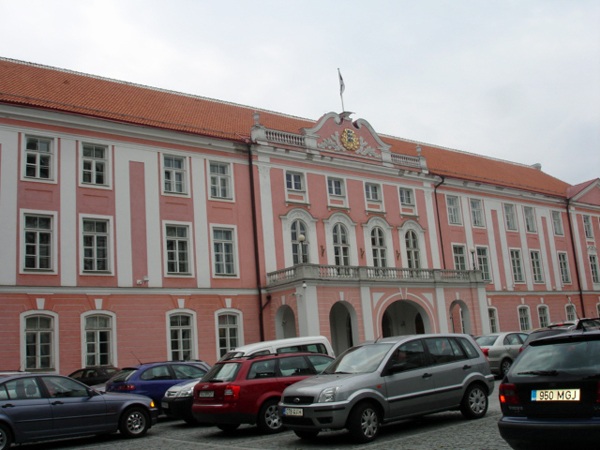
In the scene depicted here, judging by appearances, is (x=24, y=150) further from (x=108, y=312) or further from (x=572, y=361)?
(x=572, y=361)

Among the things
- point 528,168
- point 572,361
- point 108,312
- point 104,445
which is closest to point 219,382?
point 104,445

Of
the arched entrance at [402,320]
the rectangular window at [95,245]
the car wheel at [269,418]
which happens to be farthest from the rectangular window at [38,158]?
the arched entrance at [402,320]

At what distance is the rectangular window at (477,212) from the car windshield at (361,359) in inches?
1121

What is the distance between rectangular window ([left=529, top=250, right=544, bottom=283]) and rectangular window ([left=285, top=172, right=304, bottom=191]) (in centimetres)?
1898

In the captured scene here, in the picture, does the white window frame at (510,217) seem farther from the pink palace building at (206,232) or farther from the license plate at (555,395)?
the license plate at (555,395)

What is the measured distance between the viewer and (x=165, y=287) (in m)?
25.4

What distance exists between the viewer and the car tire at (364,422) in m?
10.3

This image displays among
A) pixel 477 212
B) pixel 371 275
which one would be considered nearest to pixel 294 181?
pixel 371 275

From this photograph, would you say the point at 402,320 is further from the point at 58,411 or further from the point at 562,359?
the point at 562,359

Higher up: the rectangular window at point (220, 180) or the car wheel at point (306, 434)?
the rectangular window at point (220, 180)

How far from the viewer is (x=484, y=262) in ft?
126

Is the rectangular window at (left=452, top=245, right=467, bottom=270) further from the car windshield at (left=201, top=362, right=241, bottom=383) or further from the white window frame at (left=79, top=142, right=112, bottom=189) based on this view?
the car windshield at (left=201, top=362, right=241, bottom=383)

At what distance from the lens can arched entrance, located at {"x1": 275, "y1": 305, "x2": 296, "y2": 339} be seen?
27.8 m

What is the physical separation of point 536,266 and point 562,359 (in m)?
36.9
